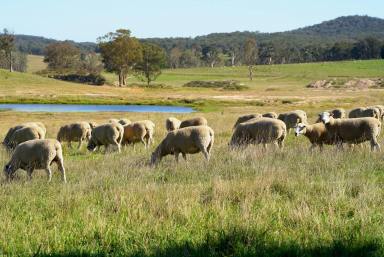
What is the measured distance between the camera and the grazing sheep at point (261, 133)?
17.0m

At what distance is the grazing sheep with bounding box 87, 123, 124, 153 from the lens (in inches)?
806

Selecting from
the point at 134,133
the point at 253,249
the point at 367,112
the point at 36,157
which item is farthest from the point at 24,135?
the point at 367,112

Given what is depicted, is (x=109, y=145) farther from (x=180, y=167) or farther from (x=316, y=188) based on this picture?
(x=316, y=188)

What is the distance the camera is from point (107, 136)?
2058cm

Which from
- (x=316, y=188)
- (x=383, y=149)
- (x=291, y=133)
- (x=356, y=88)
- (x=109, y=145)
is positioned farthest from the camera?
(x=356, y=88)

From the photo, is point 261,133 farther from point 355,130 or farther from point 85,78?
point 85,78

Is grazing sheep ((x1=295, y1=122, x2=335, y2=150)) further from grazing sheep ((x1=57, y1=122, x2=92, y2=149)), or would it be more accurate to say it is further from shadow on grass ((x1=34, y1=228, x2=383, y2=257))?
grazing sheep ((x1=57, y1=122, x2=92, y2=149))

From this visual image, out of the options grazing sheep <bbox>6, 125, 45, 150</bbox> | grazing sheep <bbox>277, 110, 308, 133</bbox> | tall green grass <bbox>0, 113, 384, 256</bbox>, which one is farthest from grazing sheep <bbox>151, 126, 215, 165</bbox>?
grazing sheep <bbox>277, 110, 308, 133</bbox>

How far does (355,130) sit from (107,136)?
9258 mm

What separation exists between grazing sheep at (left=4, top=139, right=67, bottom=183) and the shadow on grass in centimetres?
668

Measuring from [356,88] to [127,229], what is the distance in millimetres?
97663

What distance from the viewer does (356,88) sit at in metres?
99.7

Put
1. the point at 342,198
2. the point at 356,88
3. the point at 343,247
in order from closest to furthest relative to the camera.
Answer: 1. the point at 343,247
2. the point at 342,198
3. the point at 356,88

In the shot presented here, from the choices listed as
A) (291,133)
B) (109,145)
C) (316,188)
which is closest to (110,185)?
(316,188)
